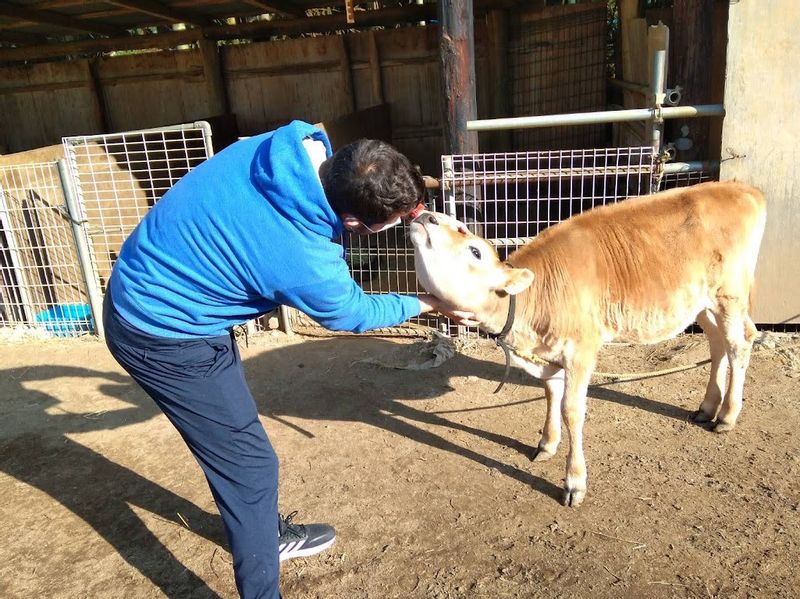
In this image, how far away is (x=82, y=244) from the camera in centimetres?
637

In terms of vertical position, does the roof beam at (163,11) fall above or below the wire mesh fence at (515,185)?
above

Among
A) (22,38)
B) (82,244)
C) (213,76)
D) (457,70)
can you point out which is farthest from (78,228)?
(22,38)

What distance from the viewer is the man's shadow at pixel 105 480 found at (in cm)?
345

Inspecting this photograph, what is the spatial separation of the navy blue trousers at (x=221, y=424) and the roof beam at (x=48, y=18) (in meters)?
9.65

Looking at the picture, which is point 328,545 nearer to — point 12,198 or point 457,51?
point 457,51

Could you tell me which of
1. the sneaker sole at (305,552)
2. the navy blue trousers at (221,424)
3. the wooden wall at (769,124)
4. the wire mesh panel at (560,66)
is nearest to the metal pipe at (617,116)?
the wooden wall at (769,124)

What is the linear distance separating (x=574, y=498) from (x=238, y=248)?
2377mm

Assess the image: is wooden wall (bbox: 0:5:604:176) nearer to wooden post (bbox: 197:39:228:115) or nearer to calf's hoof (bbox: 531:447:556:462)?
wooden post (bbox: 197:39:228:115)

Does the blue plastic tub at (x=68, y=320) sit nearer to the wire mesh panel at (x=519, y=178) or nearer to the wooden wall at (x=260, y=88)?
the wire mesh panel at (x=519, y=178)

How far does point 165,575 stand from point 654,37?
499 centimetres

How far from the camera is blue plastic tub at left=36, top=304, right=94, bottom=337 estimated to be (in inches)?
264

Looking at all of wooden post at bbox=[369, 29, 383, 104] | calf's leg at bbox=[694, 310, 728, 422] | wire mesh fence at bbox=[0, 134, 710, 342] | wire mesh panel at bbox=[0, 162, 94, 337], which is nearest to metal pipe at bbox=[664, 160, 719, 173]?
wire mesh fence at bbox=[0, 134, 710, 342]

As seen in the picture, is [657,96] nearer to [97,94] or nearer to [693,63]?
[693,63]

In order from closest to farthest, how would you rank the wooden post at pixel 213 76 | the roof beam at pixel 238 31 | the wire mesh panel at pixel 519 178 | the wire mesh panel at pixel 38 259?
the wire mesh panel at pixel 519 178
the wire mesh panel at pixel 38 259
the roof beam at pixel 238 31
the wooden post at pixel 213 76
